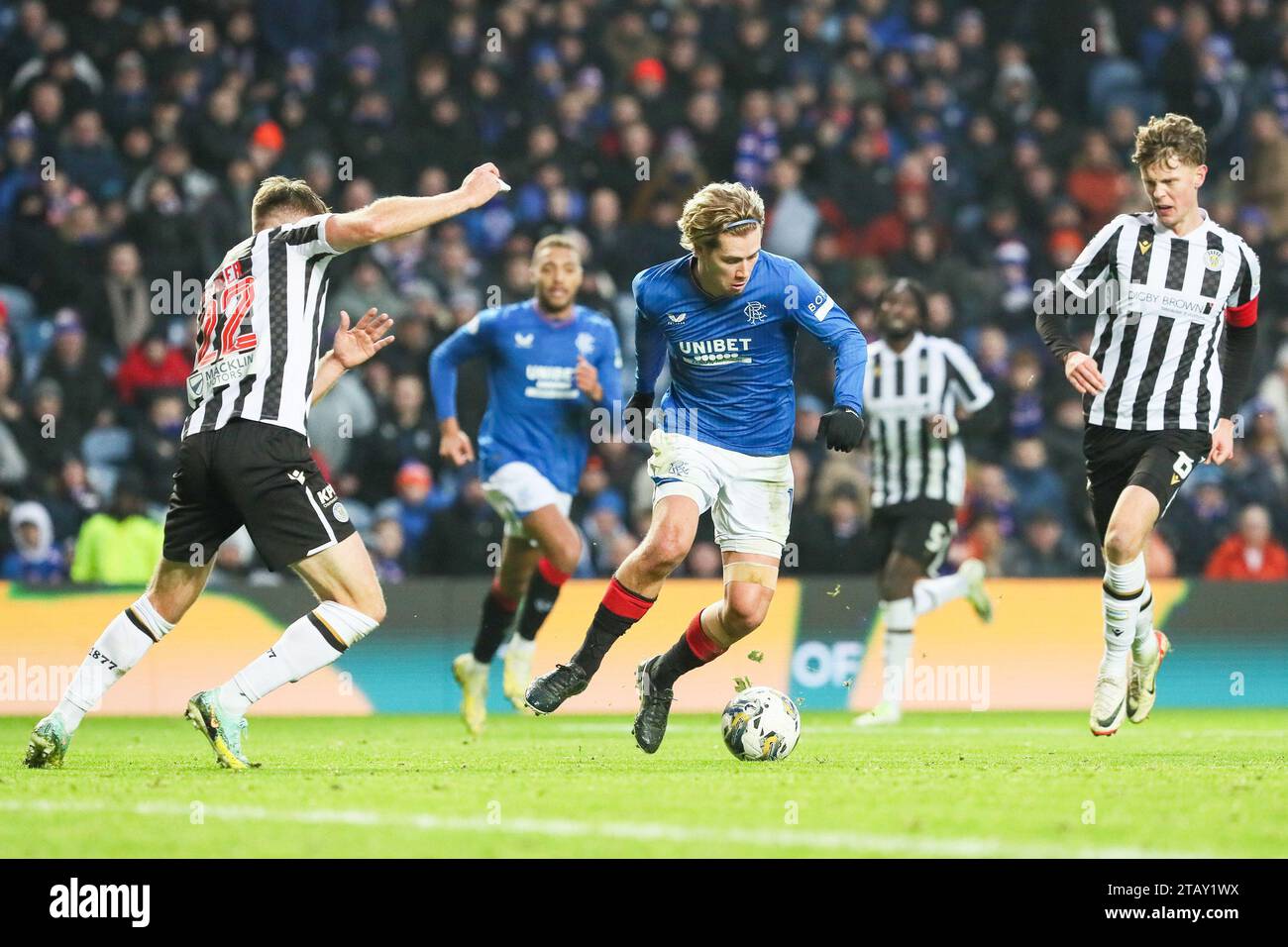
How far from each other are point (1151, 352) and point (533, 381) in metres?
3.78

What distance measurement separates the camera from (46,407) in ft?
46.5

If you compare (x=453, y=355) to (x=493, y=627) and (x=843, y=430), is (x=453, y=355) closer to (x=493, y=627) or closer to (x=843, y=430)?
(x=493, y=627)

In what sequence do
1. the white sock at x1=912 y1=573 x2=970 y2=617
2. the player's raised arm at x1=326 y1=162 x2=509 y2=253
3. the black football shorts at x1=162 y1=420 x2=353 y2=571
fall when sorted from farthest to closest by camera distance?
the white sock at x1=912 y1=573 x2=970 y2=617, the black football shorts at x1=162 y1=420 x2=353 y2=571, the player's raised arm at x1=326 y1=162 x2=509 y2=253

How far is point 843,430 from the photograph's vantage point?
7.09 m

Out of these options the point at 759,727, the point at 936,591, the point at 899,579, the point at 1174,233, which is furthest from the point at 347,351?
the point at 936,591

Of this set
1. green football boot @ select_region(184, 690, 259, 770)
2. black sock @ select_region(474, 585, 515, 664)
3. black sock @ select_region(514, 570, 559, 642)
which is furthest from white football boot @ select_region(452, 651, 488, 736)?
green football boot @ select_region(184, 690, 259, 770)

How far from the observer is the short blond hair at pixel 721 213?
302 inches

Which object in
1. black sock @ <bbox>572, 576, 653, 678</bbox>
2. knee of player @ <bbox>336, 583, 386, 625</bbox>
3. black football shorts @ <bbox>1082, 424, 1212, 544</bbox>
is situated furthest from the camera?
black football shorts @ <bbox>1082, 424, 1212, 544</bbox>

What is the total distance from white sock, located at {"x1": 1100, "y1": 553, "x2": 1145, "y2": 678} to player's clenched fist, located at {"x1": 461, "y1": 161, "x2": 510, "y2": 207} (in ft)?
11.4

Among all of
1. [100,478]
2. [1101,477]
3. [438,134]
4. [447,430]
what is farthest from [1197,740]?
[438,134]

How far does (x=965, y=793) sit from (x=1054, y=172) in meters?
12.4

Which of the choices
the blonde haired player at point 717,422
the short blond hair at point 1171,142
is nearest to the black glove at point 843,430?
the blonde haired player at point 717,422

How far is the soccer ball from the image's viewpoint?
7938 millimetres

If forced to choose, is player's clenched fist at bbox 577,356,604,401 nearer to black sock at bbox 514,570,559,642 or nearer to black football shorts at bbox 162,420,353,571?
black sock at bbox 514,570,559,642
